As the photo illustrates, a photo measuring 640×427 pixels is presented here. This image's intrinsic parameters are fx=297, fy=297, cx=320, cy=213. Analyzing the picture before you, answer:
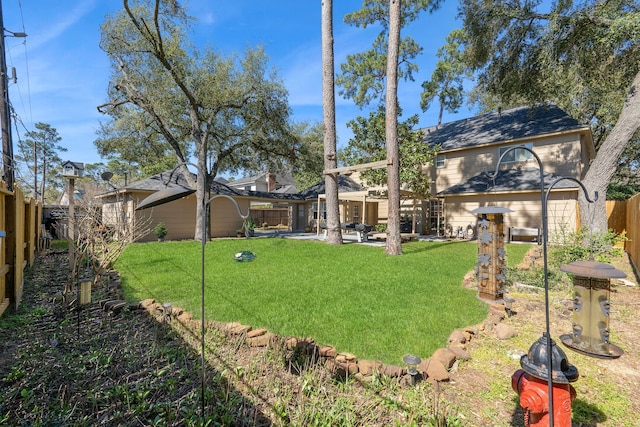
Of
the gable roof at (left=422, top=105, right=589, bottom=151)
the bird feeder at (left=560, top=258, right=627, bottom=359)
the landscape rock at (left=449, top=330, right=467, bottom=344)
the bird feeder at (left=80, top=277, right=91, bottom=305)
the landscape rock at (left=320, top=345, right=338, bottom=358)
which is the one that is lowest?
the landscape rock at (left=449, top=330, right=467, bottom=344)

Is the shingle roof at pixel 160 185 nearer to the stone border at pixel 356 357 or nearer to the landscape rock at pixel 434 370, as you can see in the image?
the stone border at pixel 356 357

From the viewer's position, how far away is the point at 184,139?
16281 millimetres

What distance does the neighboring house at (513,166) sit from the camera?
495 inches

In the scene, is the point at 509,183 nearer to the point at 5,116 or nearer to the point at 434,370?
the point at 434,370

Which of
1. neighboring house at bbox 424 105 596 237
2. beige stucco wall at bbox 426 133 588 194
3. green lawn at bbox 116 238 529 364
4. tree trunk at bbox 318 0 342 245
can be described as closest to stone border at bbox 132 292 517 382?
green lawn at bbox 116 238 529 364

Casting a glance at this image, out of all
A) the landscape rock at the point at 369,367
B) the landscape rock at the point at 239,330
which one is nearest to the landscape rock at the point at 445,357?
the landscape rock at the point at 369,367

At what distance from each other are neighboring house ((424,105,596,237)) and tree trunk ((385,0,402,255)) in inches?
163

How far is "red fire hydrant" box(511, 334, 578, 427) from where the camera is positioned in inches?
64.7

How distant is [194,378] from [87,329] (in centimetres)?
218

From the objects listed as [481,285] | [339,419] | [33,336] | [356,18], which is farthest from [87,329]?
[356,18]

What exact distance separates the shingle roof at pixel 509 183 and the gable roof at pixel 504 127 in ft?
5.42

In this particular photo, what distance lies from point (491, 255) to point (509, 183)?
33.9 feet

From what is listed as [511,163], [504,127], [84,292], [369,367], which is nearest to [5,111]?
[84,292]

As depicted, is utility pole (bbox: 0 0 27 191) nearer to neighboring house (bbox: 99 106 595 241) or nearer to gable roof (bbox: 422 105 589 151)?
neighboring house (bbox: 99 106 595 241)
